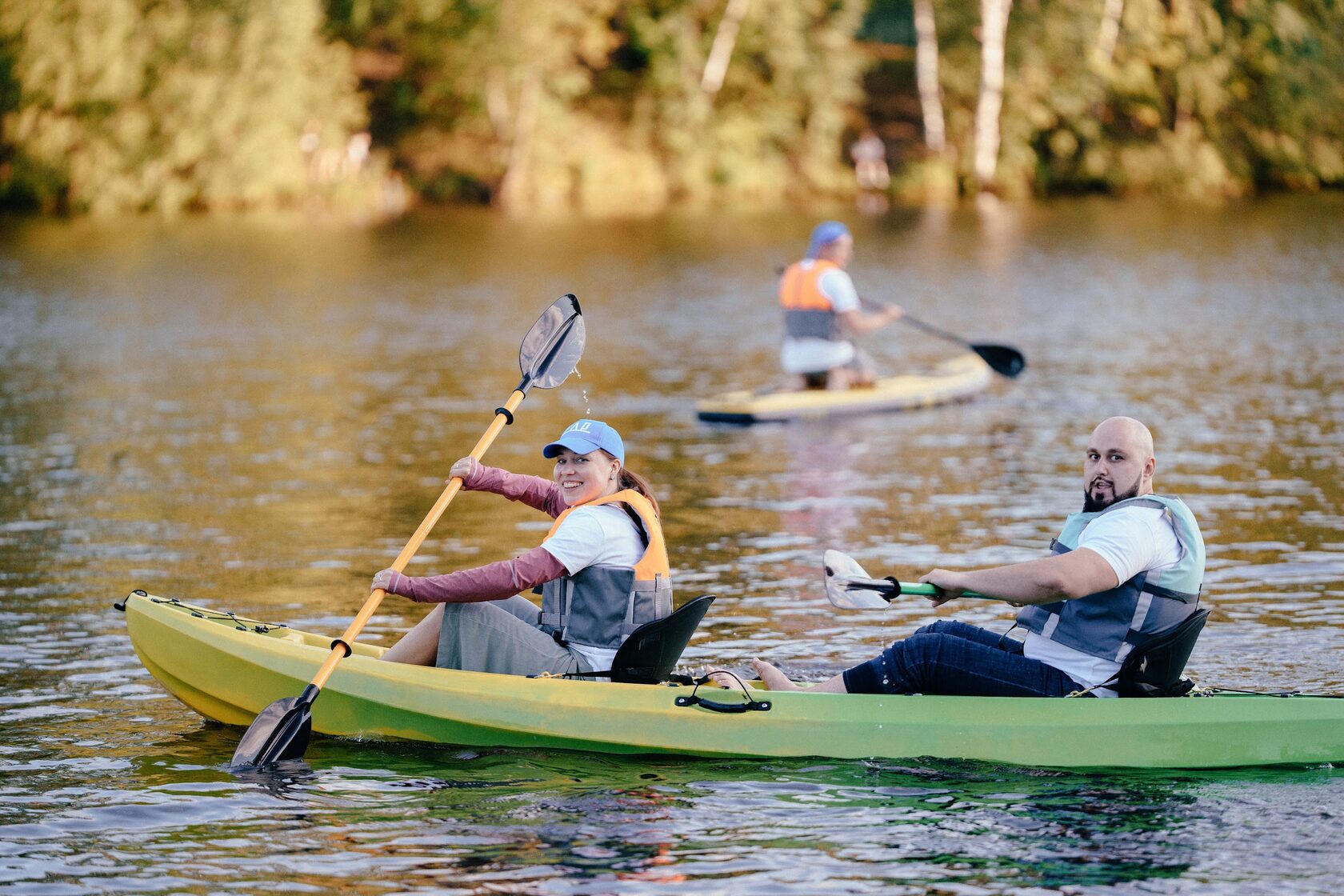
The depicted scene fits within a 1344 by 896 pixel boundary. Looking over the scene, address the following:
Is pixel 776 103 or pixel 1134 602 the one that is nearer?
pixel 1134 602

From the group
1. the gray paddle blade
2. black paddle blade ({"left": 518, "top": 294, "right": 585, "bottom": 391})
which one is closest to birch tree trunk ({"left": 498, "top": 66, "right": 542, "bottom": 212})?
black paddle blade ({"left": 518, "top": 294, "right": 585, "bottom": 391})

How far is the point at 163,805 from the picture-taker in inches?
256

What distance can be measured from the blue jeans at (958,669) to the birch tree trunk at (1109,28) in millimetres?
44265

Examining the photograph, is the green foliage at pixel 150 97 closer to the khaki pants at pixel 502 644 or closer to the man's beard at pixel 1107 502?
the khaki pants at pixel 502 644

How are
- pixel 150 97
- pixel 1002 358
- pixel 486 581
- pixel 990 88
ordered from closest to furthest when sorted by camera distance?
pixel 486 581 < pixel 1002 358 < pixel 150 97 < pixel 990 88

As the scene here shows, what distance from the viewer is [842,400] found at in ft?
51.5

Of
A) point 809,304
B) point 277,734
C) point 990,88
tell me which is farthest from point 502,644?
→ point 990,88

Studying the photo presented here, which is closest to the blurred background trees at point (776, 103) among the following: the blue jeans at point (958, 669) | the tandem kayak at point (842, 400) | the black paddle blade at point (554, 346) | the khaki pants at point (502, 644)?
the tandem kayak at point (842, 400)

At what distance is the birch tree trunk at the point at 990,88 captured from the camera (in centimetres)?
4772

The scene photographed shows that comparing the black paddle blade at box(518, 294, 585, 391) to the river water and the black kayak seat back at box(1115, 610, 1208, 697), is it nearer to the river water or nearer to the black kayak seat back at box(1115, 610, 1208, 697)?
the river water

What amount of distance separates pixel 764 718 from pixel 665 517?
496 centimetres

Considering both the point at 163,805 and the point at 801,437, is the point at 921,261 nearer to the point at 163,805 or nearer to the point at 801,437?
the point at 801,437

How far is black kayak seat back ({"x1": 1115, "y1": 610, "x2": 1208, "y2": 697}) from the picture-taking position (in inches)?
252

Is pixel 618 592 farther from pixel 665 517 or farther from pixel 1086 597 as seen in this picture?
pixel 665 517
